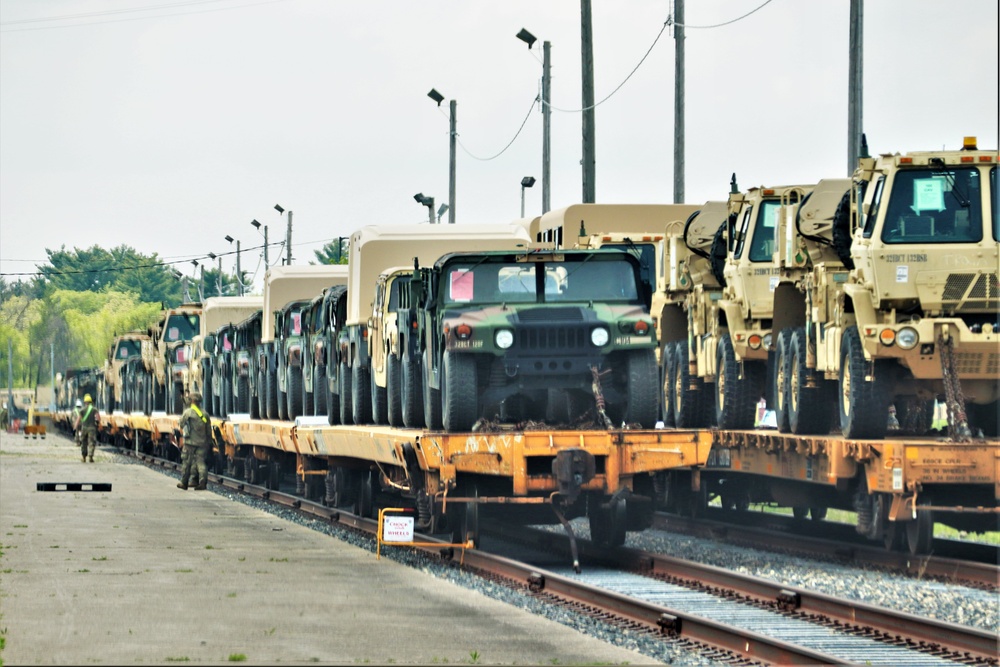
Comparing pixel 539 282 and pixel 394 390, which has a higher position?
pixel 539 282

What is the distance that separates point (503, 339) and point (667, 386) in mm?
6683

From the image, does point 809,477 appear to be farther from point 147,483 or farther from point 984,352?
point 147,483

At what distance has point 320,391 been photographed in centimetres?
2691

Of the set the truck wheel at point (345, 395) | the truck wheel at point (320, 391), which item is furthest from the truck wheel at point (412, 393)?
the truck wheel at point (320, 391)

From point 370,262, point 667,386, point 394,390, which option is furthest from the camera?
point 667,386

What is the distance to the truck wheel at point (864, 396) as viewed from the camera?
58.7ft

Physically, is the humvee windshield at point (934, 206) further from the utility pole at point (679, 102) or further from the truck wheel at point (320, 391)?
the utility pole at point (679, 102)

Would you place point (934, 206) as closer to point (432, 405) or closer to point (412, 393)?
point (432, 405)

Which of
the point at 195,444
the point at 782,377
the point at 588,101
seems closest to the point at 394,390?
the point at 782,377

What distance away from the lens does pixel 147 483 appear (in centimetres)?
3450

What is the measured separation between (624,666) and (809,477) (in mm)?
7635

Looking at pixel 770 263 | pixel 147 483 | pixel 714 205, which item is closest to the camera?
pixel 770 263

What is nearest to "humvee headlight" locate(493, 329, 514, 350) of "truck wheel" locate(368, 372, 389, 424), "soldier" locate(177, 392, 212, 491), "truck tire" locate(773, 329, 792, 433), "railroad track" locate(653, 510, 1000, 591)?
"truck tire" locate(773, 329, 792, 433)

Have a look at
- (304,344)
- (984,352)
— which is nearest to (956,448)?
(984,352)
